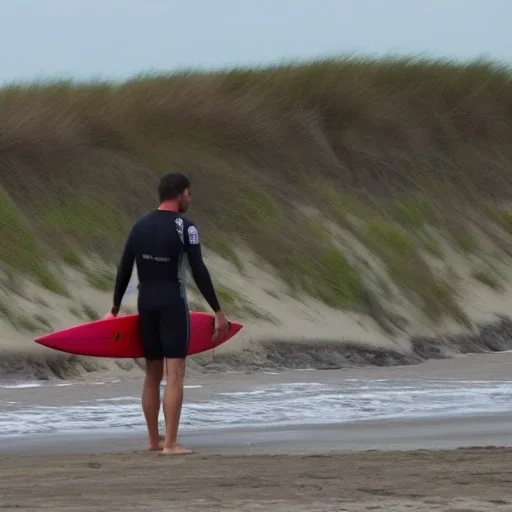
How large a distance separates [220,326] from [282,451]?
86 cm

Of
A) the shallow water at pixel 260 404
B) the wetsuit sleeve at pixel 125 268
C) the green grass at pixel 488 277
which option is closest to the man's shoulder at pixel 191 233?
the wetsuit sleeve at pixel 125 268

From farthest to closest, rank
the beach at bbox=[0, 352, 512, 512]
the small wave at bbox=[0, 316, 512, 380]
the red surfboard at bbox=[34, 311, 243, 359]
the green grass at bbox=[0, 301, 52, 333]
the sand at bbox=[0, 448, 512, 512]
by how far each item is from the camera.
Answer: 1. the green grass at bbox=[0, 301, 52, 333]
2. the small wave at bbox=[0, 316, 512, 380]
3. the red surfboard at bbox=[34, 311, 243, 359]
4. the beach at bbox=[0, 352, 512, 512]
5. the sand at bbox=[0, 448, 512, 512]

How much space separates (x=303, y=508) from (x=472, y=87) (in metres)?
20.4

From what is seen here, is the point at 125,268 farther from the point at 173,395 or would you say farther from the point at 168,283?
the point at 173,395

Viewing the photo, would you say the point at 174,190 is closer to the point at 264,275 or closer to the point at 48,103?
the point at 264,275

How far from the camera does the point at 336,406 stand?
12.8 meters

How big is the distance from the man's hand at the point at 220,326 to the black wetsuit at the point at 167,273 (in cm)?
7

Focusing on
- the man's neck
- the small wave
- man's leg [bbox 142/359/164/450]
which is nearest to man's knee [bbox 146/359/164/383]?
man's leg [bbox 142/359/164/450]

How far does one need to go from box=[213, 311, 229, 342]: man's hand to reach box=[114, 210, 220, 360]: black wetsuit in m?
0.07

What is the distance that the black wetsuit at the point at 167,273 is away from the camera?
957 centimetres

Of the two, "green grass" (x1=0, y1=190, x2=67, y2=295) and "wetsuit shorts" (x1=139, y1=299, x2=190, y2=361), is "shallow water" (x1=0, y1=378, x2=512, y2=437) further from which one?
"green grass" (x1=0, y1=190, x2=67, y2=295)

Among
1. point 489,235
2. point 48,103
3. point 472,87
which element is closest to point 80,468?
point 48,103

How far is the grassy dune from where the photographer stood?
18.2 metres

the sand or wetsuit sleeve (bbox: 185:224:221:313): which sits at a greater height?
wetsuit sleeve (bbox: 185:224:221:313)
